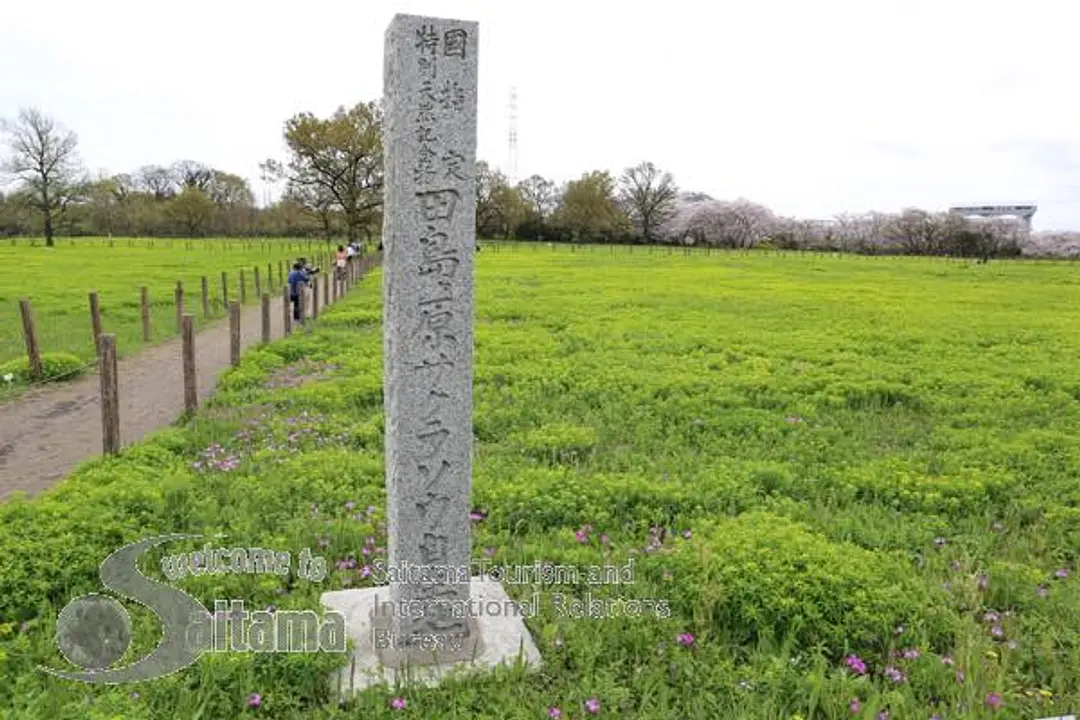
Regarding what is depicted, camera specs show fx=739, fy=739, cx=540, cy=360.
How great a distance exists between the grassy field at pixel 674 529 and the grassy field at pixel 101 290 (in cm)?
666

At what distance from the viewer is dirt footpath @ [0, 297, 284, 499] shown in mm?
8570

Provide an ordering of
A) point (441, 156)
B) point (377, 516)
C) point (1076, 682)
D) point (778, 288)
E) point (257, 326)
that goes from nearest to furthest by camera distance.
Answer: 1. point (441, 156)
2. point (1076, 682)
3. point (377, 516)
4. point (257, 326)
5. point (778, 288)

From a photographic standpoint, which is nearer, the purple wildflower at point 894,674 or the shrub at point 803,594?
the purple wildflower at point 894,674

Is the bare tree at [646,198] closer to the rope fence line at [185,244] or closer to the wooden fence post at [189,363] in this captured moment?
the rope fence line at [185,244]

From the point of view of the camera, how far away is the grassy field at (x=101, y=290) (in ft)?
55.8

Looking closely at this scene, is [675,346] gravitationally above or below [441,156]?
below

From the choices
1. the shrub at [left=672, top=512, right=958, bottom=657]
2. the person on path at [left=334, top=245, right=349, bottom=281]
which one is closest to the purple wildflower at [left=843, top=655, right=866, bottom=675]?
the shrub at [left=672, top=512, right=958, bottom=657]

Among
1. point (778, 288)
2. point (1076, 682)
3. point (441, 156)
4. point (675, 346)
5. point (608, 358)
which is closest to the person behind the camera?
point (441, 156)

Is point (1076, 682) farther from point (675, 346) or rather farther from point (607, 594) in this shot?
point (675, 346)

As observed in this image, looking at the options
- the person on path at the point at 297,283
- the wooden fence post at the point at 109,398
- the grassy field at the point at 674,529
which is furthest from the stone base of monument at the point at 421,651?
the person on path at the point at 297,283

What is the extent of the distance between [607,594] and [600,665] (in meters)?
0.80

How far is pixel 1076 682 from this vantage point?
4.49m

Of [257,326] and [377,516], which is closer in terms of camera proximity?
[377,516]

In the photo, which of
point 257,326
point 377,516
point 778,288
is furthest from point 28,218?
point 377,516
